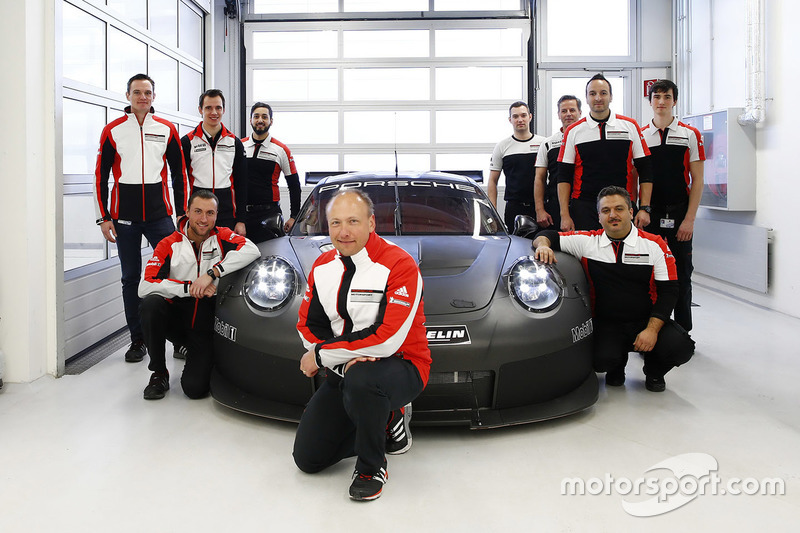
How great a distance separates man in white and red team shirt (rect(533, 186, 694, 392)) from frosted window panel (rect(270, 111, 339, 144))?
21.3 ft

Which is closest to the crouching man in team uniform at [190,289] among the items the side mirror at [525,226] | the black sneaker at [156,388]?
the black sneaker at [156,388]

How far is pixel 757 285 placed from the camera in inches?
234

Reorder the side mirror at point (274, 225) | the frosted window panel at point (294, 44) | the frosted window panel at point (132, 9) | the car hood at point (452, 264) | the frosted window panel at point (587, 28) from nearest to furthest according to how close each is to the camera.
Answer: the car hood at point (452, 264) → the side mirror at point (274, 225) → the frosted window panel at point (132, 9) → the frosted window panel at point (587, 28) → the frosted window panel at point (294, 44)

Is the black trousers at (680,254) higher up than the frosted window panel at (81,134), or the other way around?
the frosted window panel at (81,134)

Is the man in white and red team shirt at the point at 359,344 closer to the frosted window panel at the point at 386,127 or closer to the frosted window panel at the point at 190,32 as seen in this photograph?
the frosted window panel at the point at 190,32

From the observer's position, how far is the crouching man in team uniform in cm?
322

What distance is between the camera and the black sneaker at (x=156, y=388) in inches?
128

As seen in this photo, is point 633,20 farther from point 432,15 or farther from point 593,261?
point 593,261

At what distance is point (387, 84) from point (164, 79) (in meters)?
4.00

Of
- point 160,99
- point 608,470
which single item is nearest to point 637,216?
point 608,470

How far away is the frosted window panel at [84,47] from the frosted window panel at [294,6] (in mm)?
4997

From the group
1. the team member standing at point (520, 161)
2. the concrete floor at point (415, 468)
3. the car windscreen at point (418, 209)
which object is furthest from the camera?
the team member standing at point (520, 161)

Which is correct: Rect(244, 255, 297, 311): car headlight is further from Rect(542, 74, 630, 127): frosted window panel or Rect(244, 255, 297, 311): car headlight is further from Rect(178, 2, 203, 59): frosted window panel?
Rect(542, 74, 630, 127): frosted window panel

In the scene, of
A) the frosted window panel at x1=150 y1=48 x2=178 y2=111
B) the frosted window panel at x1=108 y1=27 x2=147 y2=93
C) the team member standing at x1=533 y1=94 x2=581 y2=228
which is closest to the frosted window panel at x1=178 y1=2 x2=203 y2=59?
the frosted window panel at x1=150 y1=48 x2=178 y2=111
